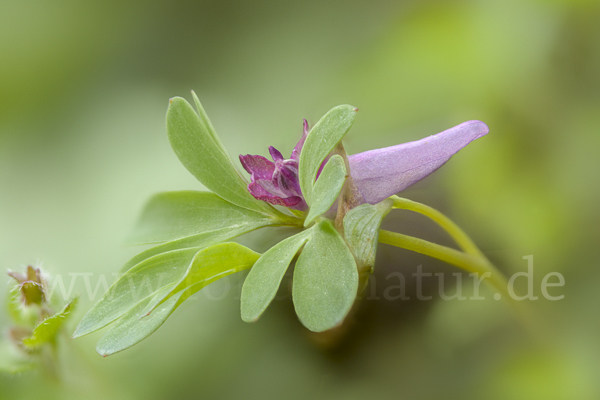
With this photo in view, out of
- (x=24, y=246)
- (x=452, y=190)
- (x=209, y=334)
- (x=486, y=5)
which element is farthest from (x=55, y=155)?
(x=486, y=5)

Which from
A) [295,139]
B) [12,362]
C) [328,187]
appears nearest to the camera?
[328,187]

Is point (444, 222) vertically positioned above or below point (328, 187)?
below

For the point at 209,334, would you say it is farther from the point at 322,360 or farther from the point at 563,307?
the point at 563,307

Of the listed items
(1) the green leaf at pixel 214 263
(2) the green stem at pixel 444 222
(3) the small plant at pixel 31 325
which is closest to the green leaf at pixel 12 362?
(3) the small plant at pixel 31 325

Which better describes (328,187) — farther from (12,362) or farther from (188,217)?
(12,362)

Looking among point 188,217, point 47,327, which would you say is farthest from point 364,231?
point 47,327

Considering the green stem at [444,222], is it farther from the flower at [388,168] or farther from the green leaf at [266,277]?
the green leaf at [266,277]

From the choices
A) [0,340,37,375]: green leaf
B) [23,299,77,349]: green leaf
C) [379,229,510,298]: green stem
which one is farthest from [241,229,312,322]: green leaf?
[0,340,37,375]: green leaf
